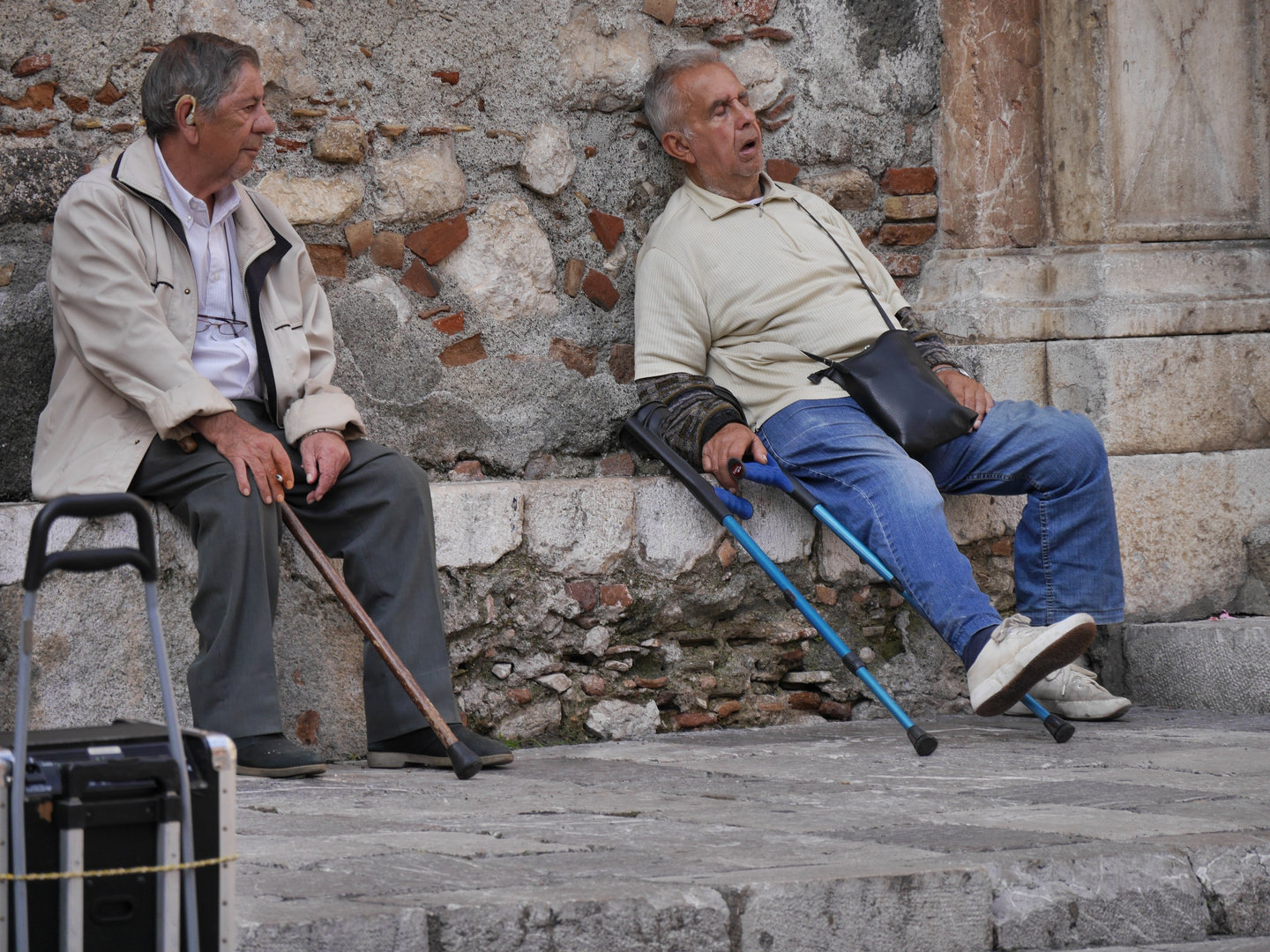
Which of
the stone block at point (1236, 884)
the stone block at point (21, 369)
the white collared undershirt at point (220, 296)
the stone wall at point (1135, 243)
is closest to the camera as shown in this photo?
the stone block at point (1236, 884)

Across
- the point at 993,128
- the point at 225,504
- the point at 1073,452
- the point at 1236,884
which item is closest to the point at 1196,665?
the point at 1073,452

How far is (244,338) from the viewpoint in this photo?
10.6 feet

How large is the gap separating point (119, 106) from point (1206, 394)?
289cm

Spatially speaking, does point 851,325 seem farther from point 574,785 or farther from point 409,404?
point 574,785

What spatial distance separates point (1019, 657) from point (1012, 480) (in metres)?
0.73

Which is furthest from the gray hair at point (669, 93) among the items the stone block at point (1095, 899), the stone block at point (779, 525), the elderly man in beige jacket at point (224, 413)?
the stone block at point (1095, 899)

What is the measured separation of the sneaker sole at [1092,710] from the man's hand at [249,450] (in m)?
1.81

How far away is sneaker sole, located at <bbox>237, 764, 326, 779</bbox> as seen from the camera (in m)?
2.80

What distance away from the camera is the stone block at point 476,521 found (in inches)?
135

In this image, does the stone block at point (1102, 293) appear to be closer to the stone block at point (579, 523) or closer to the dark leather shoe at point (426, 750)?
the stone block at point (579, 523)

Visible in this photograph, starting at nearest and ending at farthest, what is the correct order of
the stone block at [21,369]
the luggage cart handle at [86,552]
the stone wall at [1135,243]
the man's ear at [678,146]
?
the luggage cart handle at [86,552], the stone block at [21,369], the man's ear at [678,146], the stone wall at [1135,243]

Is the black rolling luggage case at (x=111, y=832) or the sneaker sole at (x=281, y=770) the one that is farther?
the sneaker sole at (x=281, y=770)

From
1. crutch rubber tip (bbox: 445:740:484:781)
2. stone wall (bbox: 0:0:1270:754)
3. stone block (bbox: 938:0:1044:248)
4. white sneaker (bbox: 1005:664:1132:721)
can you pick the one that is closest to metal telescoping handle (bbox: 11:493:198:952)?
crutch rubber tip (bbox: 445:740:484:781)

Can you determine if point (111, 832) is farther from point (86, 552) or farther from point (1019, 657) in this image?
point (1019, 657)
